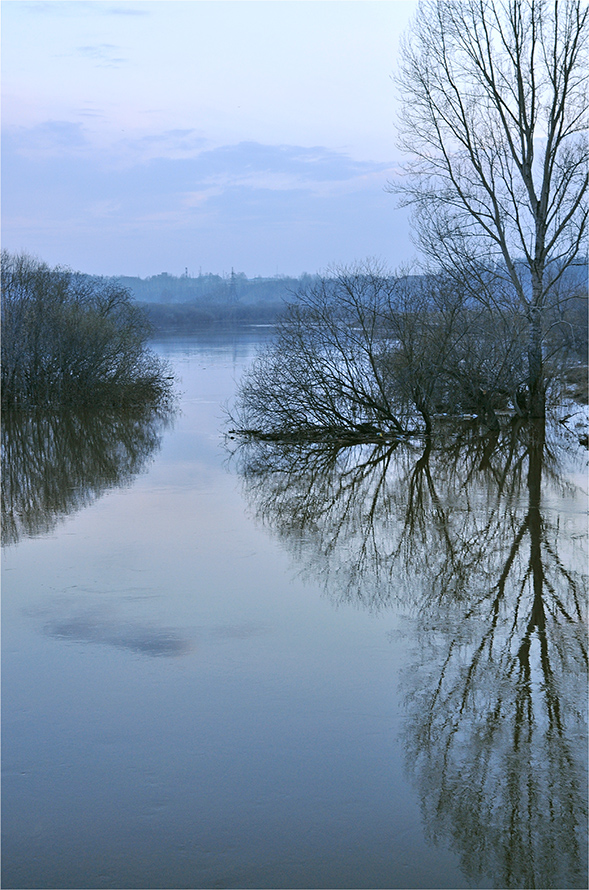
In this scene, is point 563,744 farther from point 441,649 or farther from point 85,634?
point 85,634

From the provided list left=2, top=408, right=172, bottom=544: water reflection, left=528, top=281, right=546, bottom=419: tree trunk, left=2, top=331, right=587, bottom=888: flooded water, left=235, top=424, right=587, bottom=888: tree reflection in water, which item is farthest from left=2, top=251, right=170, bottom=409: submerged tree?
left=2, top=331, right=587, bottom=888: flooded water

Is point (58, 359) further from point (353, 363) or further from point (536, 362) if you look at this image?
point (536, 362)

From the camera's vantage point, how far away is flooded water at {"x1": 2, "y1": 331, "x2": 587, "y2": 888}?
15.7 ft

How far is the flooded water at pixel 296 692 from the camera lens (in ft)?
15.7

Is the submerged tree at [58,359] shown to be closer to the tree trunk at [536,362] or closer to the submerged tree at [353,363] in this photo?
→ the submerged tree at [353,363]

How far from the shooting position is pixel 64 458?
18.7 m

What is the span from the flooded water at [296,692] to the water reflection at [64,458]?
245 millimetres

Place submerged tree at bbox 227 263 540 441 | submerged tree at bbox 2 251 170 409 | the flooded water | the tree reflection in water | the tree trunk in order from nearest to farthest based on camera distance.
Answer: the flooded water, the tree reflection in water, submerged tree at bbox 227 263 540 441, the tree trunk, submerged tree at bbox 2 251 170 409

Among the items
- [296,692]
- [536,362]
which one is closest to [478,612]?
[296,692]

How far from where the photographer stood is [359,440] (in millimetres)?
20641

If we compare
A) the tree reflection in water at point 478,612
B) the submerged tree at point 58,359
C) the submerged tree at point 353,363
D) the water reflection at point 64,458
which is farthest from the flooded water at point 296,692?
the submerged tree at point 58,359

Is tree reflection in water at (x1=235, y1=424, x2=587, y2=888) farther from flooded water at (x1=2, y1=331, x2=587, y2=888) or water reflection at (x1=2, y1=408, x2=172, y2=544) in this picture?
water reflection at (x1=2, y1=408, x2=172, y2=544)

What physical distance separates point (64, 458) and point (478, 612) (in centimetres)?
1244

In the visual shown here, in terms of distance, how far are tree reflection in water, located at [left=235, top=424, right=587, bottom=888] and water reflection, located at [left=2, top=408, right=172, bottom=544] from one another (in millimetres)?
2911
